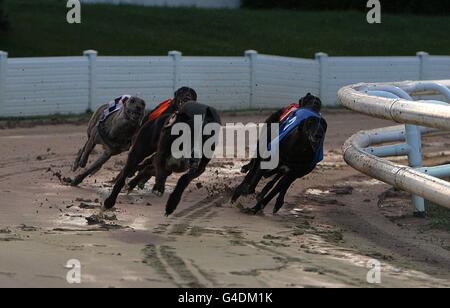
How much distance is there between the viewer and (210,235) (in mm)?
8578

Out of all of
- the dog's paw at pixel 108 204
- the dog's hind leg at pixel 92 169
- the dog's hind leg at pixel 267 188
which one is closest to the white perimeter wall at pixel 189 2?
the dog's hind leg at pixel 92 169

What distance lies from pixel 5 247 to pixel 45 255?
44cm

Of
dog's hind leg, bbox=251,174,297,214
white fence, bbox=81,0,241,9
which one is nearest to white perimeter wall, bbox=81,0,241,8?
white fence, bbox=81,0,241,9

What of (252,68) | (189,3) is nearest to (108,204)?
(252,68)

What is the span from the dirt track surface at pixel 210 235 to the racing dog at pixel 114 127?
31 cm

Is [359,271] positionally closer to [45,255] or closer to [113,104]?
[45,255]

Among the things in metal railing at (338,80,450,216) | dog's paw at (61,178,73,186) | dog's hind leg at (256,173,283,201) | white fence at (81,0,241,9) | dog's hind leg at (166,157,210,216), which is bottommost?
dog's paw at (61,178,73,186)

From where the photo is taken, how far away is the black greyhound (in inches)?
346

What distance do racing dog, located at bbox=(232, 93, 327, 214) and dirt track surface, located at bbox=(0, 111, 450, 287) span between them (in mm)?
222

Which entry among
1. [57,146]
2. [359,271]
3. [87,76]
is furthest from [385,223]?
[87,76]

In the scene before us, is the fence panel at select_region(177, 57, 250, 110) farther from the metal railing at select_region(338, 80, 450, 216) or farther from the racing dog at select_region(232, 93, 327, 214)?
the racing dog at select_region(232, 93, 327, 214)

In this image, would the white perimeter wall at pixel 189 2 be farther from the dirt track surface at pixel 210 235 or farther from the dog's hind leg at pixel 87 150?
the dog's hind leg at pixel 87 150

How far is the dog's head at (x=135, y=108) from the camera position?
10.5 m

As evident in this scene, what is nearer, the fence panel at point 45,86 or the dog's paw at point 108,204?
the dog's paw at point 108,204
